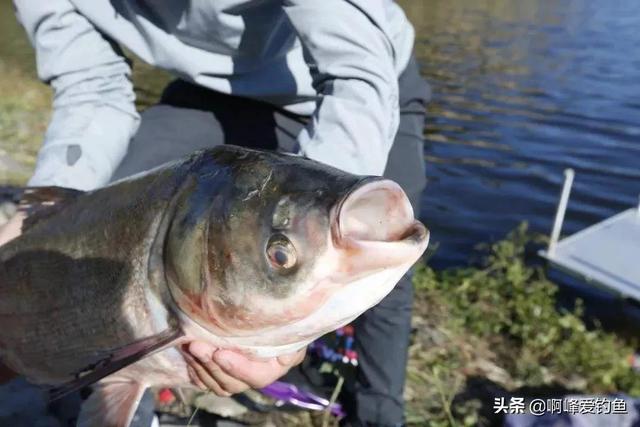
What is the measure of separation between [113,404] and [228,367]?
1.35 ft

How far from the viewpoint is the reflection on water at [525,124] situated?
8566 millimetres

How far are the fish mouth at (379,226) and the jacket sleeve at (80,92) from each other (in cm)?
145

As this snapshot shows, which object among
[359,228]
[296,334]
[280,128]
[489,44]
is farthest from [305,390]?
[489,44]

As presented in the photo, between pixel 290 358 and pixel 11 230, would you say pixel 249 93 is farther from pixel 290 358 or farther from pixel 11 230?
pixel 290 358

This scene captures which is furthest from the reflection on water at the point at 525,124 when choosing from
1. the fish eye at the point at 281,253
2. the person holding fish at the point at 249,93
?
the fish eye at the point at 281,253

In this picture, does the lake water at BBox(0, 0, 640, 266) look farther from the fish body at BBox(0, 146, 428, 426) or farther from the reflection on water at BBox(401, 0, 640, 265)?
the fish body at BBox(0, 146, 428, 426)

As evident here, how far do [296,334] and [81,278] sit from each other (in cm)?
68

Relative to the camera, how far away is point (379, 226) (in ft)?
4.49

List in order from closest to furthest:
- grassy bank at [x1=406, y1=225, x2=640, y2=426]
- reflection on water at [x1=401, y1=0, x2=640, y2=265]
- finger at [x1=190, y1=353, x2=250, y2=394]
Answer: finger at [x1=190, y1=353, x2=250, y2=394]
grassy bank at [x1=406, y1=225, x2=640, y2=426]
reflection on water at [x1=401, y1=0, x2=640, y2=265]

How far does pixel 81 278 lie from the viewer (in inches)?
73.1

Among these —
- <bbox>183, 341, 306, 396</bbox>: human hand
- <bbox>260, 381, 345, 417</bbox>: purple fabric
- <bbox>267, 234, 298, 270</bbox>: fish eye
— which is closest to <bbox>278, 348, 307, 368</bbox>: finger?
<bbox>183, 341, 306, 396</bbox>: human hand

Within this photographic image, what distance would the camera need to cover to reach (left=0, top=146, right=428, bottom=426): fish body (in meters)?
1.36

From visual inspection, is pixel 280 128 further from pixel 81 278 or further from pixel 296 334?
pixel 296 334

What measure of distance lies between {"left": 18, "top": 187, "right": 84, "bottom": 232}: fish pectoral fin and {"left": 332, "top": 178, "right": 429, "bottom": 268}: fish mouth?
0.99 meters
